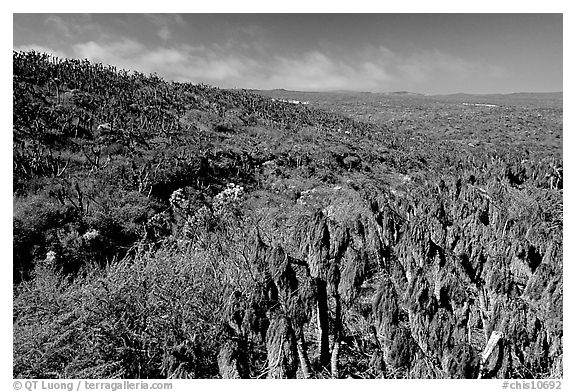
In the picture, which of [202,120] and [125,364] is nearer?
[125,364]

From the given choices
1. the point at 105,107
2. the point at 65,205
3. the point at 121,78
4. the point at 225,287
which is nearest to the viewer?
the point at 225,287

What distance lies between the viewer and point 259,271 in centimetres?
443

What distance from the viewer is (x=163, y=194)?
1036cm

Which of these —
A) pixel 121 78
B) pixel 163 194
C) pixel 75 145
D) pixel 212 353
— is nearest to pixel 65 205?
pixel 163 194

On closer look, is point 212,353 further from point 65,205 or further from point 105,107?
point 105,107

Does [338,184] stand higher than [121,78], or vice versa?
[121,78]

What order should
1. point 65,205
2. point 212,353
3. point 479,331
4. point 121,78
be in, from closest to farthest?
point 212,353
point 479,331
point 65,205
point 121,78

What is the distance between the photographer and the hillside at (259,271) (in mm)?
3318

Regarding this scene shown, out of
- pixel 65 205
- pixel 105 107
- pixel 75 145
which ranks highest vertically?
pixel 105 107

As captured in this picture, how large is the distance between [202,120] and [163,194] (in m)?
9.11

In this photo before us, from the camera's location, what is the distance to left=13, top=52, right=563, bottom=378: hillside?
10.9ft

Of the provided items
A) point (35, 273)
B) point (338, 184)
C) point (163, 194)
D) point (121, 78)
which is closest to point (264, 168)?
point (338, 184)

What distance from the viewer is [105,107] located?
620 inches

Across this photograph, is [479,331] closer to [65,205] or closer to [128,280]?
[128,280]
